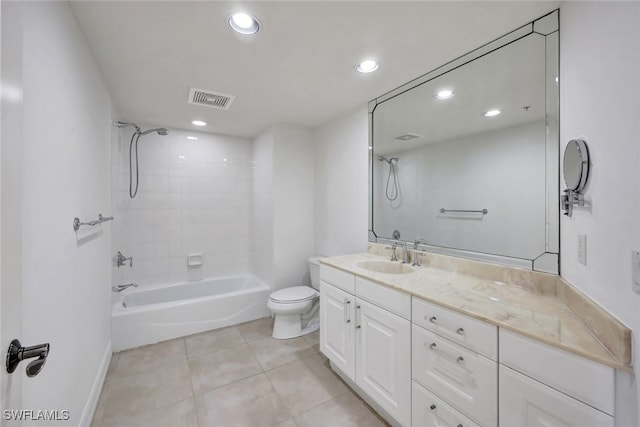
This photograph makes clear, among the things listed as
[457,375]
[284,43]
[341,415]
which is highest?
[284,43]

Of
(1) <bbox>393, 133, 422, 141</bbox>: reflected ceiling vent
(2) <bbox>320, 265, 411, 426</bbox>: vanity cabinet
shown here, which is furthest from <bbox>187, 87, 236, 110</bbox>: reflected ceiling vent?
(2) <bbox>320, 265, 411, 426</bbox>: vanity cabinet

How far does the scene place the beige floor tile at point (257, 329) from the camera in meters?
2.66

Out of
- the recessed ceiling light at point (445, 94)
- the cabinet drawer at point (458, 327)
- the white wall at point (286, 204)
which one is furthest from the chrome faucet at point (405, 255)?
the white wall at point (286, 204)

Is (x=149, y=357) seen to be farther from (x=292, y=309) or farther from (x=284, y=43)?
(x=284, y=43)

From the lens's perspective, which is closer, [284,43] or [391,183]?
[284,43]

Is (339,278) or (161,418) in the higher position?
(339,278)

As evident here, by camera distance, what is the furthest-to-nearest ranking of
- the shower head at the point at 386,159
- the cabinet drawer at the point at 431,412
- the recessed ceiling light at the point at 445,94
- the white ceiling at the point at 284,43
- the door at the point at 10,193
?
1. the shower head at the point at 386,159
2. the recessed ceiling light at the point at 445,94
3. the white ceiling at the point at 284,43
4. the cabinet drawer at the point at 431,412
5. the door at the point at 10,193

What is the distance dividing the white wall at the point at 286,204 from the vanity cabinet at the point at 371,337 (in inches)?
44.7

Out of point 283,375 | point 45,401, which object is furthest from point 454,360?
point 45,401

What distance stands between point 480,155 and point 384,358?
4.73 feet

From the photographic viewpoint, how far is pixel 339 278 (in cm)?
191

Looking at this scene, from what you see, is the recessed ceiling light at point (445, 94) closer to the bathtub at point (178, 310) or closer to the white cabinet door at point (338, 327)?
the white cabinet door at point (338, 327)

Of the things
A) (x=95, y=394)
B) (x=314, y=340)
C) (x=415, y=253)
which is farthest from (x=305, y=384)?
(x=95, y=394)

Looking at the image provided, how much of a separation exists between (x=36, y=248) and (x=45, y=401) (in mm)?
608
